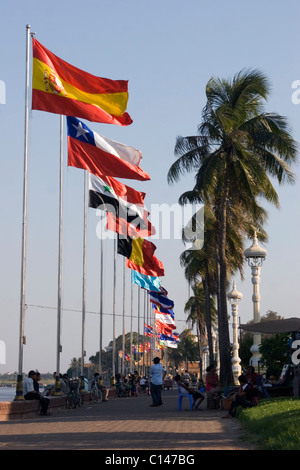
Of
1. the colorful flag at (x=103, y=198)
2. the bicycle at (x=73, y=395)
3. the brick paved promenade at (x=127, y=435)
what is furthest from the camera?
the colorful flag at (x=103, y=198)

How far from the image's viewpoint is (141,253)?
38031mm

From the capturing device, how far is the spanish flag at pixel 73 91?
2233cm

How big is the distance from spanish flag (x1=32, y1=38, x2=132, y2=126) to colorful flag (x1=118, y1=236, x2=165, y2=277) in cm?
1441

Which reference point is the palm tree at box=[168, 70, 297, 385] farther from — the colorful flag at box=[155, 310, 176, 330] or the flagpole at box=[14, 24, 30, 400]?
the colorful flag at box=[155, 310, 176, 330]

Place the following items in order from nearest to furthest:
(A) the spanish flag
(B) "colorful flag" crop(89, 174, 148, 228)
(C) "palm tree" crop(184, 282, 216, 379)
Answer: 1. (A) the spanish flag
2. (B) "colorful flag" crop(89, 174, 148, 228)
3. (C) "palm tree" crop(184, 282, 216, 379)

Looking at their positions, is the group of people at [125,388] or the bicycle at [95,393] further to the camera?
the group of people at [125,388]

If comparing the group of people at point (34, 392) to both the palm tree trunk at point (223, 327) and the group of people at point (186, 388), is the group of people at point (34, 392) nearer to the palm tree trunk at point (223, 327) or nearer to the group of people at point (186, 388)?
the group of people at point (186, 388)

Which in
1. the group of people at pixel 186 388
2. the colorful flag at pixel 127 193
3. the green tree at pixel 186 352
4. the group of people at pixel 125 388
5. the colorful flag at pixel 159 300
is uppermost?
the colorful flag at pixel 127 193

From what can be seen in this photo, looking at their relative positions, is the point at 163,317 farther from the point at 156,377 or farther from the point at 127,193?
the point at 156,377

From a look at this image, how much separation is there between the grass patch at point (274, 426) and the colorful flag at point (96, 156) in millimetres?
8684

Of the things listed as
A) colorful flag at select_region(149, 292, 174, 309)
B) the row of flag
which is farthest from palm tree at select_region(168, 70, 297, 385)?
colorful flag at select_region(149, 292, 174, 309)

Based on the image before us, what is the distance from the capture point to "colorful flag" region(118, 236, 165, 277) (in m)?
37.6

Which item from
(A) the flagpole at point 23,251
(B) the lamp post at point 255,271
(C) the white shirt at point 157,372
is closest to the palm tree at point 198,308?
(B) the lamp post at point 255,271

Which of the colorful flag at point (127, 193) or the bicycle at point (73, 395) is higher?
the colorful flag at point (127, 193)
